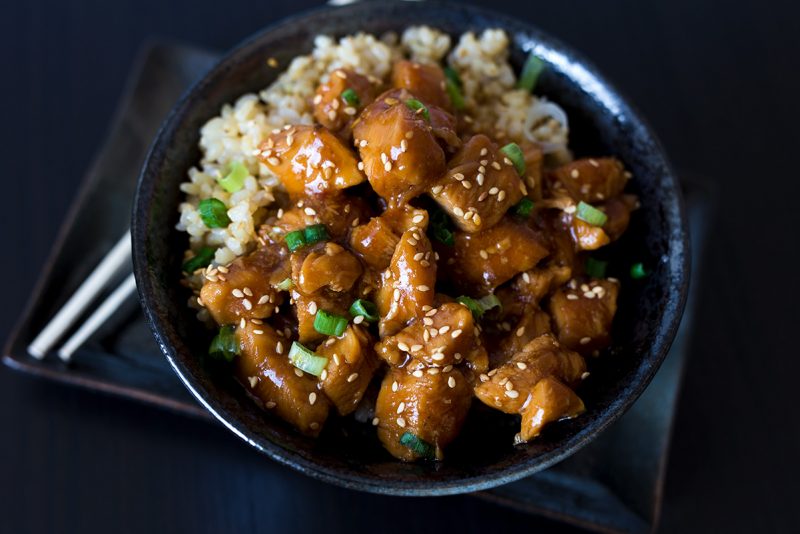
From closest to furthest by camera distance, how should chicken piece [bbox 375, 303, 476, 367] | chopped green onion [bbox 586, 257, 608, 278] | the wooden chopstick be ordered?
1. chicken piece [bbox 375, 303, 476, 367]
2. chopped green onion [bbox 586, 257, 608, 278]
3. the wooden chopstick

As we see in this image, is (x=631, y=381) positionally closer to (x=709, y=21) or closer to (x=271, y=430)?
(x=271, y=430)

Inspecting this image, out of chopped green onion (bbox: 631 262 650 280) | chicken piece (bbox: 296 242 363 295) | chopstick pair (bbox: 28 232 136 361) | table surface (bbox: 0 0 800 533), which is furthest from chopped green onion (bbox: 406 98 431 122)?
table surface (bbox: 0 0 800 533)

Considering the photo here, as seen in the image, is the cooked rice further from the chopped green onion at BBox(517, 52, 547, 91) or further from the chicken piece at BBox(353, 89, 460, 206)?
the chicken piece at BBox(353, 89, 460, 206)

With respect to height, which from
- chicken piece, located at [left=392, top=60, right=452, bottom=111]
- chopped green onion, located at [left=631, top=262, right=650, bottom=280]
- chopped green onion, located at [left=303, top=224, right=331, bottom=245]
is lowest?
chopped green onion, located at [left=303, top=224, right=331, bottom=245]

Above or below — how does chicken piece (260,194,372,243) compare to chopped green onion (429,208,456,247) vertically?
below

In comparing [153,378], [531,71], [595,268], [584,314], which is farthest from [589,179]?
[153,378]

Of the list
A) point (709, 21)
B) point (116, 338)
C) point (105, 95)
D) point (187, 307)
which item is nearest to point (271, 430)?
point (187, 307)

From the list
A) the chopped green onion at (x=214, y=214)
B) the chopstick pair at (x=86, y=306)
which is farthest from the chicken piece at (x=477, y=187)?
the chopstick pair at (x=86, y=306)
